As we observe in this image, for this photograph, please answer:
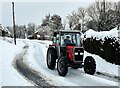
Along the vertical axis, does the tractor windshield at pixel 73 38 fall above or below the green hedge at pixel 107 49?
above

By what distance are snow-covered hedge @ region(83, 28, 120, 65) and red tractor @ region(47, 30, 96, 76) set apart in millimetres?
3648

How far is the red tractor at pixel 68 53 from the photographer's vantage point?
13.5 metres

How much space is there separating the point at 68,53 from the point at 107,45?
237 inches

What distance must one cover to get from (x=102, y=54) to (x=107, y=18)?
130 ft

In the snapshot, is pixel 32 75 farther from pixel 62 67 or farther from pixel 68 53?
pixel 68 53

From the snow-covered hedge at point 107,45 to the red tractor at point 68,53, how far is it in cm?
365

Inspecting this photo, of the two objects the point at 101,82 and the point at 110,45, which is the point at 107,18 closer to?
the point at 110,45

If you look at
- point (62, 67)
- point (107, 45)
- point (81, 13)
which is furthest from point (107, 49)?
point (81, 13)

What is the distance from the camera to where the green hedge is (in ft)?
56.8

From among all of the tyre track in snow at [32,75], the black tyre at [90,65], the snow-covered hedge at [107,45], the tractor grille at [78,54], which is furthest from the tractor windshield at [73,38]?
the snow-covered hedge at [107,45]

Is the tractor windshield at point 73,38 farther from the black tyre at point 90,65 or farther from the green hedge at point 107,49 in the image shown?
the green hedge at point 107,49

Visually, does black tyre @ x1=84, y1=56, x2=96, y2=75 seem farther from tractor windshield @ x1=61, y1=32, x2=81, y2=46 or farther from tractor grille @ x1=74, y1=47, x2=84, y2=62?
tractor windshield @ x1=61, y1=32, x2=81, y2=46

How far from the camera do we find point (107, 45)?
19.2 meters

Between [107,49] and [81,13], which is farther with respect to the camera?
[81,13]
